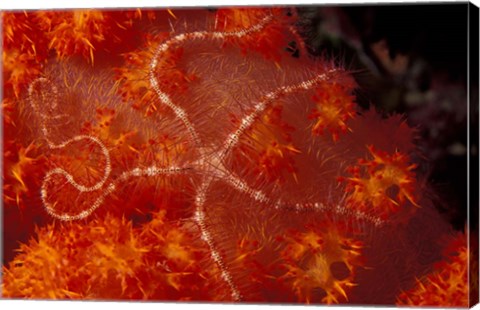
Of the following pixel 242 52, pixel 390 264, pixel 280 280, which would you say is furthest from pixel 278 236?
pixel 242 52

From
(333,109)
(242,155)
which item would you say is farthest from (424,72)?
(242,155)

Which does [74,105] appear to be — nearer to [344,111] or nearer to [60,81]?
[60,81]

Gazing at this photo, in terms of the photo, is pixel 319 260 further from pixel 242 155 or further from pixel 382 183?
pixel 242 155

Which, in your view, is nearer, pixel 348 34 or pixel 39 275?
pixel 348 34

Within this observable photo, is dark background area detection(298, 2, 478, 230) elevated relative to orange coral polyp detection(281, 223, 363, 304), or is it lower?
elevated

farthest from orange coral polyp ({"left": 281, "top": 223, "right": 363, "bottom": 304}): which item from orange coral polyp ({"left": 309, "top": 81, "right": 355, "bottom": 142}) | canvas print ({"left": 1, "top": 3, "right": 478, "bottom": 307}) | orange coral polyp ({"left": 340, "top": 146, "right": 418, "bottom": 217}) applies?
orange coral polyp ({"left": 309, "top": 81, "right": 355, "bottom": 142})

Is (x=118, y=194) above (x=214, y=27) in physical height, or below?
below

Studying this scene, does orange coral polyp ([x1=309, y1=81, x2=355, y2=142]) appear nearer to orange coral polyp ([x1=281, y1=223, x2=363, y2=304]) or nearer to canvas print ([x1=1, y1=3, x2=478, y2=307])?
canvas print ([x1=1, y1=3, x2=478, y2=307])

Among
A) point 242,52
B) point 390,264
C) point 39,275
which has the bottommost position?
point 39,275

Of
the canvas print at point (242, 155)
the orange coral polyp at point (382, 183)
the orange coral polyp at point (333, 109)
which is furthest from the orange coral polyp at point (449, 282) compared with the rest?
the orange coral polyp at point (333, 109)
